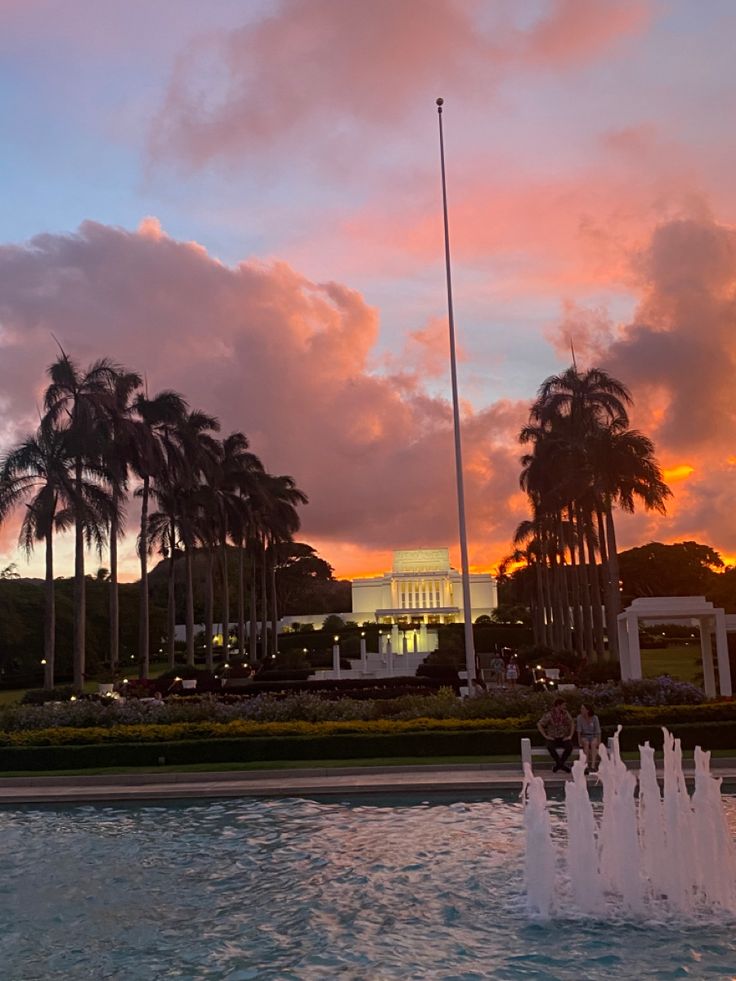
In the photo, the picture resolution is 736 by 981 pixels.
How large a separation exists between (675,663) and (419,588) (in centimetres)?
6157

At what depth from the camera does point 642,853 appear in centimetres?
1028

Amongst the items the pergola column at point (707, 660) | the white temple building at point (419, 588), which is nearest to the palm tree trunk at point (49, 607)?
the pergola column at point (707, 660)

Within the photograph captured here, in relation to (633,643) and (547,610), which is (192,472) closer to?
(633,643)

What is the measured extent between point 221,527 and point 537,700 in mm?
41311

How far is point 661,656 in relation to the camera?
66.8 metres

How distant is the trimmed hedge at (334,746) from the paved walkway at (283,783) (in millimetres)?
1631

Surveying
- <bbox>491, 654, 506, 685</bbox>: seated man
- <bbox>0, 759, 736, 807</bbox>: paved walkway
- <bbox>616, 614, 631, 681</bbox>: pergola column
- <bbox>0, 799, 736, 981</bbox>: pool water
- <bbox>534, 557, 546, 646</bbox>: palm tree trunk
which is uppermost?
<bbox>534, 557, 546, 646</bbox>: palm tree trunk

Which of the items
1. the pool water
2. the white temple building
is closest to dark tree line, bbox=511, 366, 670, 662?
the pool water

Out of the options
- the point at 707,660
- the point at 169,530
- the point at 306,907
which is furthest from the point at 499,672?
the point at 306,907

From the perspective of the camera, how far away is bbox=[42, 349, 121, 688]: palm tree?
1553 inches

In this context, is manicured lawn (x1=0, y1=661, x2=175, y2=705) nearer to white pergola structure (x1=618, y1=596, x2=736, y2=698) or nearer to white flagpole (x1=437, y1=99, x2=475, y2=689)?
white flagpole (x1=437, y1=99, x2=475, y2=689)

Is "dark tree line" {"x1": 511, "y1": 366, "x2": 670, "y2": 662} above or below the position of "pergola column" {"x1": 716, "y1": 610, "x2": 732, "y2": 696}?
above

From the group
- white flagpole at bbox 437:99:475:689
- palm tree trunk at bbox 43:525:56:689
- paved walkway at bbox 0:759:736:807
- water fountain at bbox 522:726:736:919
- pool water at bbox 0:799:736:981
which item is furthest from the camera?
palm tree trunk at bbox 43:525:56:689

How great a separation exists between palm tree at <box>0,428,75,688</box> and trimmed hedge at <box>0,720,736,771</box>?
64.9 feet
